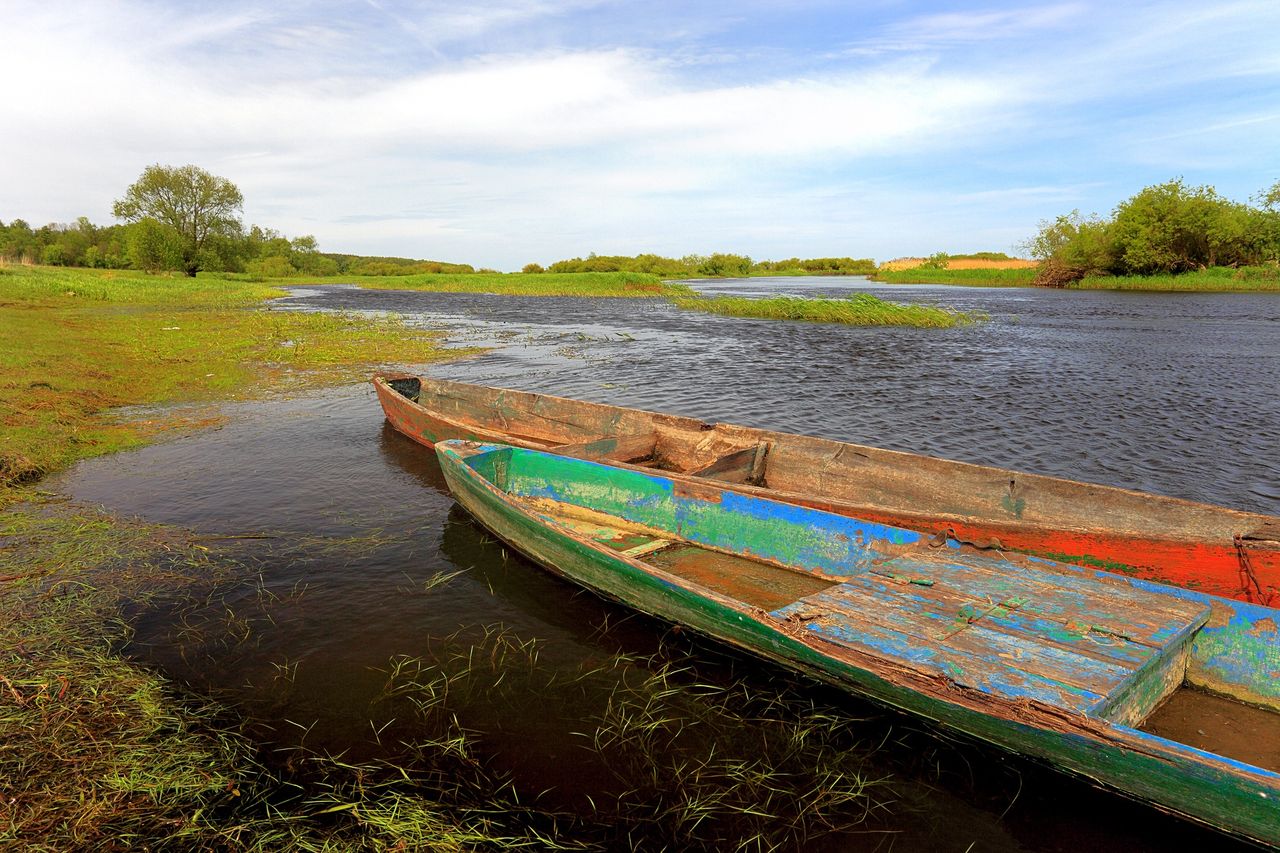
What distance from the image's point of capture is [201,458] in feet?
31.6

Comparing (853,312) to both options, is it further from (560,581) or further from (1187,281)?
(1187,281)

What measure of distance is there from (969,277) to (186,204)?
78349mm

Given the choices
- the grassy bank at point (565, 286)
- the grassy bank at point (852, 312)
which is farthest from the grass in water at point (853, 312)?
the grassy bank at point (565, 286)

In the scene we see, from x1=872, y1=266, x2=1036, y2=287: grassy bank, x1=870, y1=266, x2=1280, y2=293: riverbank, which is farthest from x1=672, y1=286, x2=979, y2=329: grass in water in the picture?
x1=872, y1=266, x2=1036, y2=287: grassy bank

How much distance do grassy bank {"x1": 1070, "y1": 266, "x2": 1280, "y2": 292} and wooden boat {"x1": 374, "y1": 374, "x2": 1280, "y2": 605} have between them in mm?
50347

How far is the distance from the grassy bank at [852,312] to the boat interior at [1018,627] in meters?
24.5

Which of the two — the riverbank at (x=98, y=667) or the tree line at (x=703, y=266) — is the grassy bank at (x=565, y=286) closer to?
the tree line at (x=703, y=266)

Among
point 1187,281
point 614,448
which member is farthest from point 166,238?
point 1187,281

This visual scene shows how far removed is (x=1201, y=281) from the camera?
45.2 m

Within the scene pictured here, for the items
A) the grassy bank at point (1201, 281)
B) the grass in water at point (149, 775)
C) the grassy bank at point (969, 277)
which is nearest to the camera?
the grass in water at point (149, 775)

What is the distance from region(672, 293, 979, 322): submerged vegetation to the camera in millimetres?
27891

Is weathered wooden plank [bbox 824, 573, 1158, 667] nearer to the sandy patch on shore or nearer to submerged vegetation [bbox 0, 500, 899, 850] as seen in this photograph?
submerged vegetation [bbox 0, 500, 899, 850]

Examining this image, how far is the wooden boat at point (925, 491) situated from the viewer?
452 cm

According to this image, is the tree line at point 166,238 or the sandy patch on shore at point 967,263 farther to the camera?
the sandy patch on shore at point 967,263
